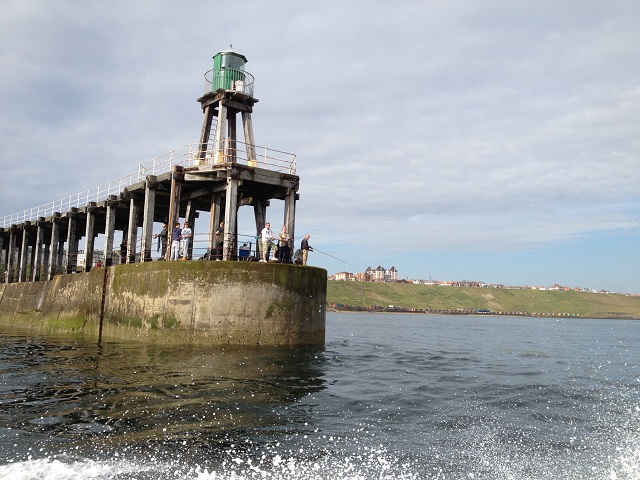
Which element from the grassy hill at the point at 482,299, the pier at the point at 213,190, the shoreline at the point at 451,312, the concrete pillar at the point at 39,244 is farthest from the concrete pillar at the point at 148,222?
the grassy hill at the point at 482,299

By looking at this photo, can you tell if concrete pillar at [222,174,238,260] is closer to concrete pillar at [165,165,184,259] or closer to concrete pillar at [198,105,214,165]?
concrete pillar at [165,165,184,259]

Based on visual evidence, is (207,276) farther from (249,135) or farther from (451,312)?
(451,312)

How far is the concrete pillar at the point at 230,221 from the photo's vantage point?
18906mm

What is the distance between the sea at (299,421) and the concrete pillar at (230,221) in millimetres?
5675

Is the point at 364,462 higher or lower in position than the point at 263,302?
lower

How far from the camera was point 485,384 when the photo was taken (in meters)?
11.8

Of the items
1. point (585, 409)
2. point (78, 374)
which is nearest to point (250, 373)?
point (78, 374)

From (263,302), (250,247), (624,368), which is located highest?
(250,247)

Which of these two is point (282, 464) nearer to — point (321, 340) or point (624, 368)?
point (321, 340)

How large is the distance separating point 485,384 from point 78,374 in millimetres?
9476

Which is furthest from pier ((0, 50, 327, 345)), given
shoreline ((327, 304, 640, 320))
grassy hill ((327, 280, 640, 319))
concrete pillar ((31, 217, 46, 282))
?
grassy hill ((327, 280, 640, 319))

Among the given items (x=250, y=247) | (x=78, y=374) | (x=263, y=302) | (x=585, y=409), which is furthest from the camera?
(x=250, y=247)

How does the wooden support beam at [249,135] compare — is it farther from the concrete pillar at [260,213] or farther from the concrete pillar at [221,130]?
A: the concrete pillar at [260,213]

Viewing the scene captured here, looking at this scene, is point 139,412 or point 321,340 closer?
point 139,412
